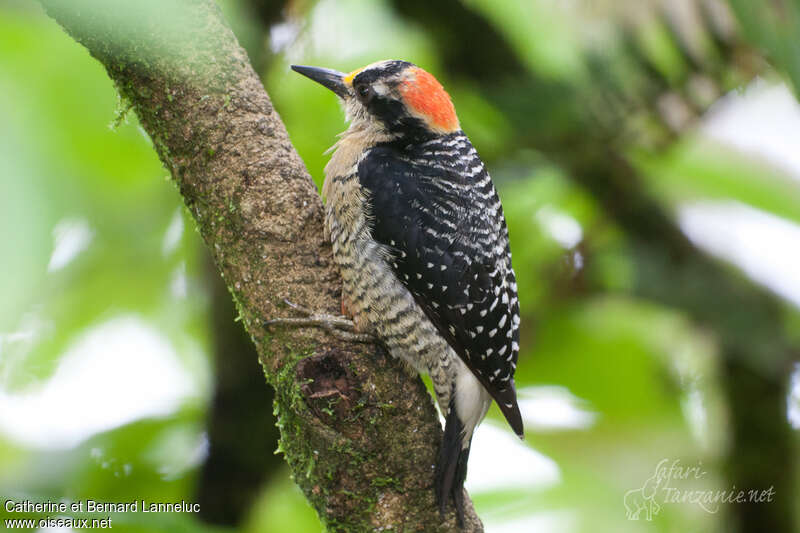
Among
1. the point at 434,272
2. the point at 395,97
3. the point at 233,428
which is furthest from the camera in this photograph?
the point at 233,428

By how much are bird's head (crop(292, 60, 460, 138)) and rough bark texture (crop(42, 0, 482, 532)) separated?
70cm

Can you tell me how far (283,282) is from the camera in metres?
1.92

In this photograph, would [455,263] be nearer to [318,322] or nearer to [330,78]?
[318,322]

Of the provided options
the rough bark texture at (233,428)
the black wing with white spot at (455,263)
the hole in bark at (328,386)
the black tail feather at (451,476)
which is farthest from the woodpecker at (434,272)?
the rough bark texture at (233,428)

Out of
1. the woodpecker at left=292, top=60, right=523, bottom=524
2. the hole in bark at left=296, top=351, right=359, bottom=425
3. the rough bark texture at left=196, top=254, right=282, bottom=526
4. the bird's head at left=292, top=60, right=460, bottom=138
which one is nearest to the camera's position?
the hole in bark at left=296, top=351, right=359, bottom=425

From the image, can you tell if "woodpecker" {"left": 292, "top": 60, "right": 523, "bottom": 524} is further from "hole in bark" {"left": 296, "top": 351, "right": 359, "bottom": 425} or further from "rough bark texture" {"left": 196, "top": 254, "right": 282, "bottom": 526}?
"rough bark texture" {"left": 196, "top": 254, "right": 282, "bottom": 526}

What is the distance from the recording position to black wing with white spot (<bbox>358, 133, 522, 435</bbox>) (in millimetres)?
2279

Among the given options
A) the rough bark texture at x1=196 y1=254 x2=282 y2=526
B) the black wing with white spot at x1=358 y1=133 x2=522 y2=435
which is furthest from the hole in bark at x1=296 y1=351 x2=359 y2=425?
the rough bark texture at x1=196 y1=254 x2=282 y2=526

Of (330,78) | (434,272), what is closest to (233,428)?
(434,272)

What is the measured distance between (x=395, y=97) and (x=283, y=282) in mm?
988

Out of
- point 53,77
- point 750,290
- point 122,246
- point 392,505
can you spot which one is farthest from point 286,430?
point 750,290

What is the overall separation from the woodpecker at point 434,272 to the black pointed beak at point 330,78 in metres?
0.15

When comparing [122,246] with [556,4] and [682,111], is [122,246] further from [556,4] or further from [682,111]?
[682,111]

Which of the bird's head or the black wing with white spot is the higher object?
the bird's head
